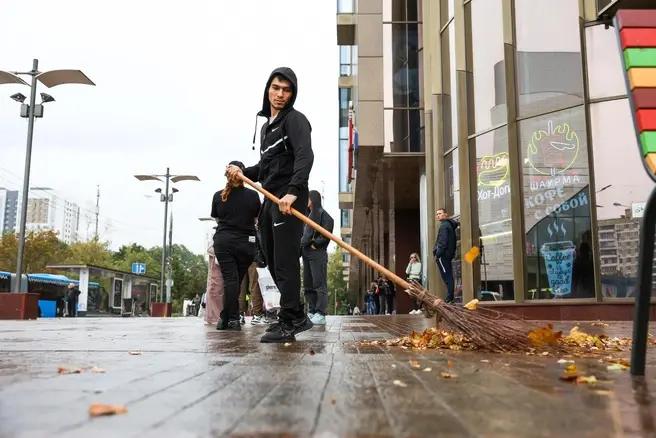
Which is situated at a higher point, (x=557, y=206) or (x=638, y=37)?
(x=557, y=206)

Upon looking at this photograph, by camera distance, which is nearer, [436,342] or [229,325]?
[436,342]

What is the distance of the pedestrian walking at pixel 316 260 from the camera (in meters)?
8.45

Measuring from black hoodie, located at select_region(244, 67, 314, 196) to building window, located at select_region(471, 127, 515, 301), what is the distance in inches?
263

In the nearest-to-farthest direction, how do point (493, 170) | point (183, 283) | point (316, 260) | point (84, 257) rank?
point (316, 260), point (493, 170), point (84, 257), point (183, 283)

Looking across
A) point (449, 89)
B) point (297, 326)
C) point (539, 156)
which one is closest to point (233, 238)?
point (297, 326)

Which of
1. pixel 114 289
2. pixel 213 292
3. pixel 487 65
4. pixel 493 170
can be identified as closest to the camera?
pixel 213 292

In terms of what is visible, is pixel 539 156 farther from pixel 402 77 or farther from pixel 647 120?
pixel 402 77

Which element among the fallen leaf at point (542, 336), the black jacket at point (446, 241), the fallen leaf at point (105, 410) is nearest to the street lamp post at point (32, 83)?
the black jacket at point (446, 241)

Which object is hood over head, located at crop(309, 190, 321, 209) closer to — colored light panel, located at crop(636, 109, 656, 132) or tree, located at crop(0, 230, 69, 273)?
colored light panel, located at crop(636, 109, 656, 132)

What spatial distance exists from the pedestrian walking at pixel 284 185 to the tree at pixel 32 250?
38.0 m

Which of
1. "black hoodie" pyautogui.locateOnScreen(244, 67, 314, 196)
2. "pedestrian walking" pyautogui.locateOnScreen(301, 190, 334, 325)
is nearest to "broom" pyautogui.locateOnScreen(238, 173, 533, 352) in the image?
"black hoodie" pyautogui.locateOnScreen(244, 67, 314, 196)

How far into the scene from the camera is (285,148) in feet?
15.9

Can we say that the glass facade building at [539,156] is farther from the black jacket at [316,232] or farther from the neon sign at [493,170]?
the black jacket at [316,232]

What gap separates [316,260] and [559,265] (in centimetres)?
418
